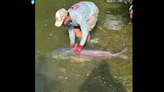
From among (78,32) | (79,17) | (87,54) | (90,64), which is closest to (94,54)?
(87,54)

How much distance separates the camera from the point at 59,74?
11.4 ft

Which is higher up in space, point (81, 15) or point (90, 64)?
point (81, 15)

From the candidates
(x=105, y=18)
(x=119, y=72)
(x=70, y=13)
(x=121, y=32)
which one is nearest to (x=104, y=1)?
(x=105, y=18)

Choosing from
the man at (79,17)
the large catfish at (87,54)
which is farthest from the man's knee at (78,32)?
the large catfish at (87,54)

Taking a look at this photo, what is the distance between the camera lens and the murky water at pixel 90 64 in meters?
3.13

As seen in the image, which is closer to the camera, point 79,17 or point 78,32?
point 79,17

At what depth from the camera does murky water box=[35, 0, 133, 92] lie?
3127mm

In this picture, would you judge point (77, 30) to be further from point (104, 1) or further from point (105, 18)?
point (104, 1)

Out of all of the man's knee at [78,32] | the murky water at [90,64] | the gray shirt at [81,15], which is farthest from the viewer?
the man's knee at [78,32]

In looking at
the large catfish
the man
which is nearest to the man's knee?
the man

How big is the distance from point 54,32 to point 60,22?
6.77 feet

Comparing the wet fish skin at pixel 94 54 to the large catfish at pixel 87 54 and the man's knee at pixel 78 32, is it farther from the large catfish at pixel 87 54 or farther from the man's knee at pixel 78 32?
the man's knee at pixel 78 32

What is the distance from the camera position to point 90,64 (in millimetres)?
3719

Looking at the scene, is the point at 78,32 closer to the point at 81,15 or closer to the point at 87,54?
the point at 87,54
